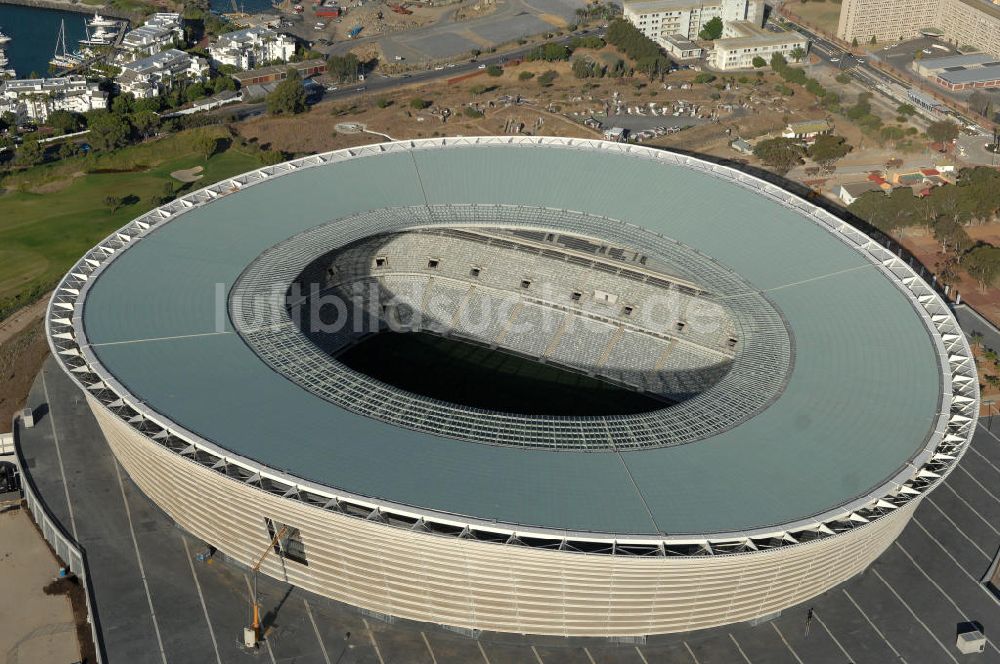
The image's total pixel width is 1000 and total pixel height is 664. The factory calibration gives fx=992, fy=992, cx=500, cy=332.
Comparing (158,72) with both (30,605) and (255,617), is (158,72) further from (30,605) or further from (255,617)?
(255,617)

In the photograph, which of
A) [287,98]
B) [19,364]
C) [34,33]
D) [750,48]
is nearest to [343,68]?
[287,98]

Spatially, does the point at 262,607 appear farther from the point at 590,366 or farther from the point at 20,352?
the point at 20,352

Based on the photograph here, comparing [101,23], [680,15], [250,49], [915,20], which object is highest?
[915,20]

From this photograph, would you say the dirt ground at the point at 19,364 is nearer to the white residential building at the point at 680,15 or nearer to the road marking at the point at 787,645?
the road marking at the point at 787,645

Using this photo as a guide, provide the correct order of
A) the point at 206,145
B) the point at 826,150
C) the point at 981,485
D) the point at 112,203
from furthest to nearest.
Result: the point at 206,145 → the point at 826,150 → the point at 112,203 → the point at 981,485

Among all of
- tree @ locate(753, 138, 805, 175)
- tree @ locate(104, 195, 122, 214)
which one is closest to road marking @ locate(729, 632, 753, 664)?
tree @ locate(753, 138, 805, 175)

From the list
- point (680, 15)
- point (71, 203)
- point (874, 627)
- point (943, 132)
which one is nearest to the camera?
point (874, 627)
